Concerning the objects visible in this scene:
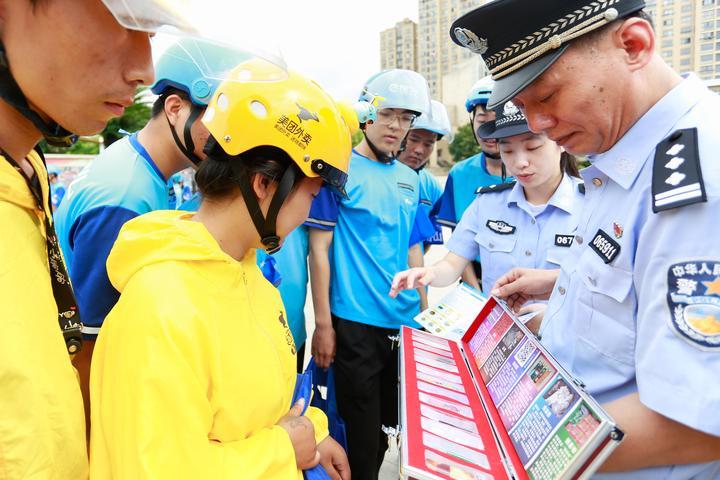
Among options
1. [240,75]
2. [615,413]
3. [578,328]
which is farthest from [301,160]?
[615,413]

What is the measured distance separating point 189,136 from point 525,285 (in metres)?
1.51

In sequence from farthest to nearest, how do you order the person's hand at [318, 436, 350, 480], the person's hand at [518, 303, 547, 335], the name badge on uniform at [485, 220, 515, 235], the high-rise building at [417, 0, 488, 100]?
the high-rise building at [417, 0, 488, 100]
the name badge on uniform at [485, 220, 515, 235]
the person's hand at [518, 303, 547, 335]
the person's hand at [318, 436, 350, 480]

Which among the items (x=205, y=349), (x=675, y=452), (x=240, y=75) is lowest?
(x=205, y=349)

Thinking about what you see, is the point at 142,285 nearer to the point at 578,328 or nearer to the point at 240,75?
the point at 240,75

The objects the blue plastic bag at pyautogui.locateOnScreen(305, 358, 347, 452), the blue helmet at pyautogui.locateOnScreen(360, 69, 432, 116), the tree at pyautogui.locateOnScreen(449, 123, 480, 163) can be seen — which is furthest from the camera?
the tree at pyautogui.locateOnScreen(449, 123, 480, 163)

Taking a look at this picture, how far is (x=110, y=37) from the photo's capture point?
0.89m

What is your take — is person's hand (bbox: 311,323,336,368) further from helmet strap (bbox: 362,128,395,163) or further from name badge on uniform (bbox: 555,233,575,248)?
name badge on uniform (bbox: 555,233,575,248)

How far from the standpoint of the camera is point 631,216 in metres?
1.10

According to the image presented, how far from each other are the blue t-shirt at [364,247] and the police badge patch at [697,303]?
208 centimetres

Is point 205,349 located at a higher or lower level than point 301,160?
lower

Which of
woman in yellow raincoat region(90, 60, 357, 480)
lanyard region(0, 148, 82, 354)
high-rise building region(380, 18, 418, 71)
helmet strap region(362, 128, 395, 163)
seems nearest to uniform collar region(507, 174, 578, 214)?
helmet strap region(362, 128, 395, 163)

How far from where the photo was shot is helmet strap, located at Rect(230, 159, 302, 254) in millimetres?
1352

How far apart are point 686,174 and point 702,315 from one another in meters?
0.29

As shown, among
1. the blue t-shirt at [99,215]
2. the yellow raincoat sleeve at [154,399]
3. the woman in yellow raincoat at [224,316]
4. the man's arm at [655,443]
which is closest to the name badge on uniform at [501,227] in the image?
the woman in yellow raincoat at [224,316]
